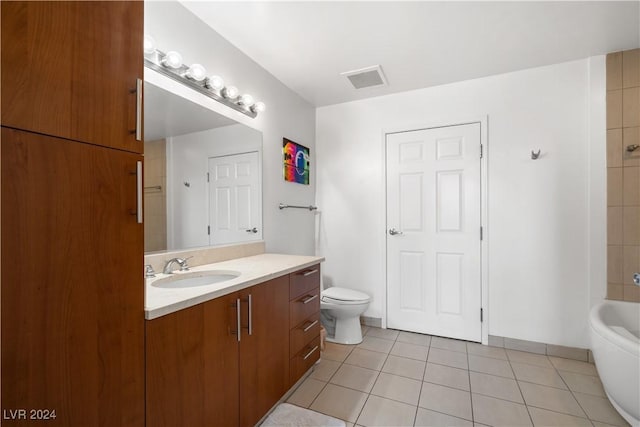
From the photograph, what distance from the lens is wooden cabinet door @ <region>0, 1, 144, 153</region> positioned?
0.69 meters

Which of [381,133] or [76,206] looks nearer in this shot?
[76,206]

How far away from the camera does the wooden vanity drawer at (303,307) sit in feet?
5.86

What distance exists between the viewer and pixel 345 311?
2.54m

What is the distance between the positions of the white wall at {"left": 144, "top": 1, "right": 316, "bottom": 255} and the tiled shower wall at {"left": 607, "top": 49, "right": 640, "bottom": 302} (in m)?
2.42

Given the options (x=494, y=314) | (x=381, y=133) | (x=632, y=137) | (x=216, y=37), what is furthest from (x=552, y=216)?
(x=216, y=37)

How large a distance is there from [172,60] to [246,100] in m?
0.60

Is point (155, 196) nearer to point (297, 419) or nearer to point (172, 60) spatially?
point (172, 60)

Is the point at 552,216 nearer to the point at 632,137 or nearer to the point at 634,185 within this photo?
the point at 634,185

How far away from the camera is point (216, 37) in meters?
1.92

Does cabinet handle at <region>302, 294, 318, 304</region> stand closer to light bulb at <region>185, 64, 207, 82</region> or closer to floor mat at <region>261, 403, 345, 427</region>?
floor mat at <region>261, 403, 345, 427</region>

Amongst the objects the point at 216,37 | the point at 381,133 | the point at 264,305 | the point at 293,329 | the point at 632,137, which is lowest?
the point at 293,329

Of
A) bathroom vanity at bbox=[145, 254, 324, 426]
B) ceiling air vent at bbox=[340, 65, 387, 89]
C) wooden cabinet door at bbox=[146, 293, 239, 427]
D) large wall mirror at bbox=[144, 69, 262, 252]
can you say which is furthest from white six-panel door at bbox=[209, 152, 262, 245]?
ceiling air vent at bbox=[340, 65, 387, 89]

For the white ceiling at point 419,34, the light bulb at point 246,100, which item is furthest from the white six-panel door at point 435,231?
the light bulb at point 246,100

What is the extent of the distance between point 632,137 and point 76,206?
322 cm
